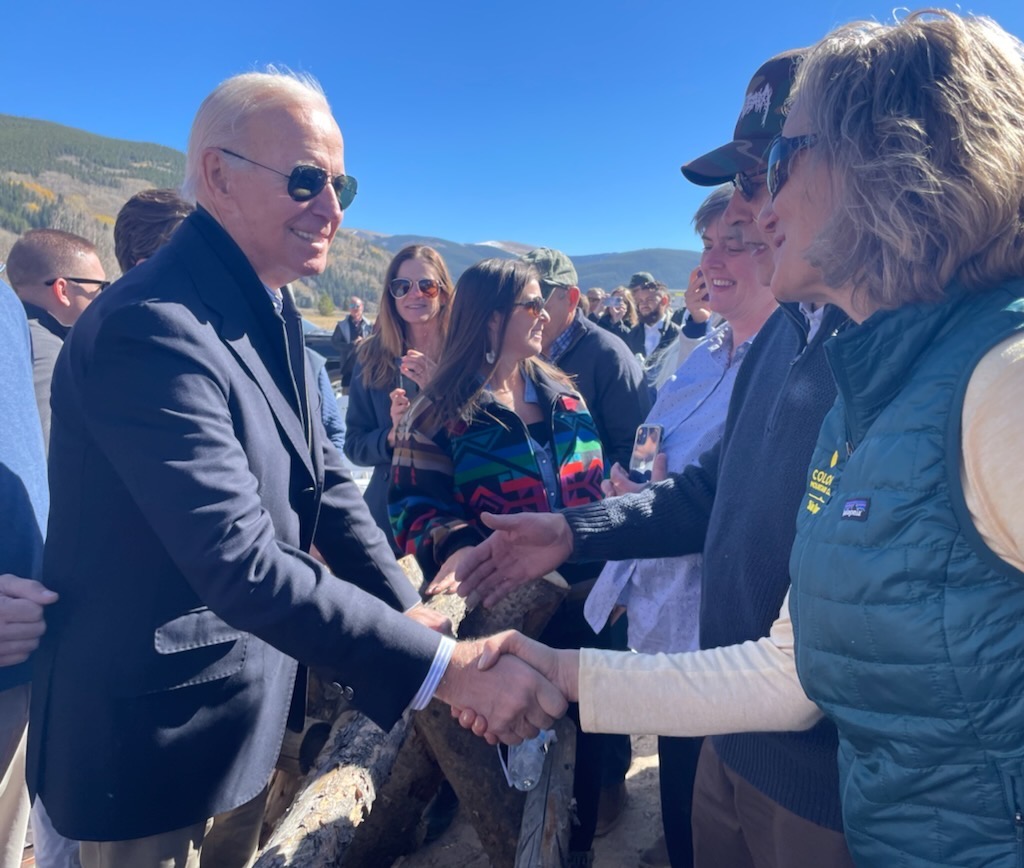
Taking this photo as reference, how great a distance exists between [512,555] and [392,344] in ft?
7.55

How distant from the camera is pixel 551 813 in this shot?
2.19 meters

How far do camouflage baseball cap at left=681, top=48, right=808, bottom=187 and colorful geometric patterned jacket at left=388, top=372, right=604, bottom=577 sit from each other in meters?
1.17

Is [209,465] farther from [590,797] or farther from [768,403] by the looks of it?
[590,797]

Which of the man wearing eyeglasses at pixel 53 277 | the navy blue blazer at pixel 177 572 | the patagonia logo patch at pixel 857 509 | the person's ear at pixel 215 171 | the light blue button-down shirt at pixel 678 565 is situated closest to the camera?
the patagonia logo patch at pixel 857 509

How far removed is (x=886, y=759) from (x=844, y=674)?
0.13 metres

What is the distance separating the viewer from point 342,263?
9806 centimetres

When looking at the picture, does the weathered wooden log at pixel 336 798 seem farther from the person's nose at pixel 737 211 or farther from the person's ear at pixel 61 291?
the person's ear at pixel 61 291

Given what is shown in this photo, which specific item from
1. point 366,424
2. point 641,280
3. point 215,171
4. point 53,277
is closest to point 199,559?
point 215,171

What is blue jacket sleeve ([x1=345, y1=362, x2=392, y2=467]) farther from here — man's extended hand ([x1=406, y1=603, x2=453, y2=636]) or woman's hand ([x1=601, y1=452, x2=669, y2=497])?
man's extended hand ([x1=406, y1=603, x2=453, y2=636])

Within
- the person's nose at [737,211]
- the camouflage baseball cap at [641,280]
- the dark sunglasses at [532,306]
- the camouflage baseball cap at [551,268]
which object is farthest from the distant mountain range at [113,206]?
the person's nose at [737,211]

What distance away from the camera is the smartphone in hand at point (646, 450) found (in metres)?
2.77

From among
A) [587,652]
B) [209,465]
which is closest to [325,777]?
[587,652]

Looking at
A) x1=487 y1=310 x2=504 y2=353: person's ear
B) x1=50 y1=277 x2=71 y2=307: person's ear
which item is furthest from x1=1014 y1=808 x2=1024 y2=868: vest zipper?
x1=50 y1=277 x2=71 y2=307: person's ear

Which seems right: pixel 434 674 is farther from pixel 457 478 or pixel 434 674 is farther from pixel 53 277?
pixel 53 277
